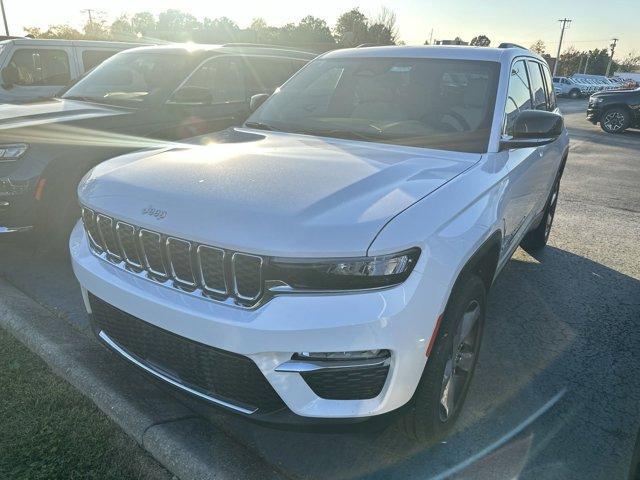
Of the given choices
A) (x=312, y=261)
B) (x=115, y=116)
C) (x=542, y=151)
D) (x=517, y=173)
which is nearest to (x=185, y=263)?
(x=312, y=261)

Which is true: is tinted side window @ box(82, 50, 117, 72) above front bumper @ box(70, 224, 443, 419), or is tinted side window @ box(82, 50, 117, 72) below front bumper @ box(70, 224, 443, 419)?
above

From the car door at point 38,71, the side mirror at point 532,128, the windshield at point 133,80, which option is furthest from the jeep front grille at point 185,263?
the car door at point 38,71

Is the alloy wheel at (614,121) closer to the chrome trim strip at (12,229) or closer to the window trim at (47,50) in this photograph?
the window trim at (47,50)

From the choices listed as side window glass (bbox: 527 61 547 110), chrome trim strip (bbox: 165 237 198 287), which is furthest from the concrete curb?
side window glass (bbox: 527 61 547 110)

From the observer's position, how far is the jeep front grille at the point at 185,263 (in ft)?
6.12

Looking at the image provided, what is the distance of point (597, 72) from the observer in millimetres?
89000

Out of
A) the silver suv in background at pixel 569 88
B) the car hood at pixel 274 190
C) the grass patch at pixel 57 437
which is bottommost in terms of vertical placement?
the silver suv in background at pixel 569 88

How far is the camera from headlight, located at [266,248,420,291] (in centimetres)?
179

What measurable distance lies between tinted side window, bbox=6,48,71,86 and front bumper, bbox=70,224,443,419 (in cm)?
762

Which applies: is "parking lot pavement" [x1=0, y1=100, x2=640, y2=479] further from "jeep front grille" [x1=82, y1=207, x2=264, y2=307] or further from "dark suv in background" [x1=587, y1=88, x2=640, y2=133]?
"dark suv in background" [x1=587, y1=88, x2=640, y2=133]

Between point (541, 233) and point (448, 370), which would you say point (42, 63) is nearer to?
point (541, 233)

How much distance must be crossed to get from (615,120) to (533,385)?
1583 cm

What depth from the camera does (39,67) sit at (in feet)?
26.9

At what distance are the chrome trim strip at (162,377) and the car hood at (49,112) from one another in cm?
243
